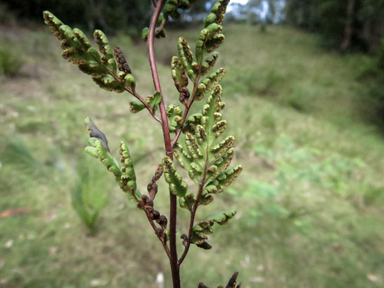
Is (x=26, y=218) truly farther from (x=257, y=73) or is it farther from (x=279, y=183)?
(x=257, y=73)

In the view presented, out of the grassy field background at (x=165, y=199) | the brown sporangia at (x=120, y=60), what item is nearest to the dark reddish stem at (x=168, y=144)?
the brown sporangia at (x=120, y=60)

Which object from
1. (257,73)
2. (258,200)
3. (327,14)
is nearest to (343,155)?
(258,200)

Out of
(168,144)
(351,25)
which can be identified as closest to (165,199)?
(168,144)

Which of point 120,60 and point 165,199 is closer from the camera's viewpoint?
point 120,60

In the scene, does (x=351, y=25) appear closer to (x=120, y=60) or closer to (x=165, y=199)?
(x=165, y=199)


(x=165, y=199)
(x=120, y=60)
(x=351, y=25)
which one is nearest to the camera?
(x=120, y=60)

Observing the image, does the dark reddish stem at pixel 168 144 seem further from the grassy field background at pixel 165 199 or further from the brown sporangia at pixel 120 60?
the grassy field background at pixel 165 199

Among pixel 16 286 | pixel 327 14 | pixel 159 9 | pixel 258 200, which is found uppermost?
pixel 327 14

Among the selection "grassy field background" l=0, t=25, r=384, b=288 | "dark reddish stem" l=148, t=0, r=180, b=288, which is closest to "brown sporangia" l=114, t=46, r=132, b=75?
"dark reddish stem" l=148, t=0, r=180, b=288
